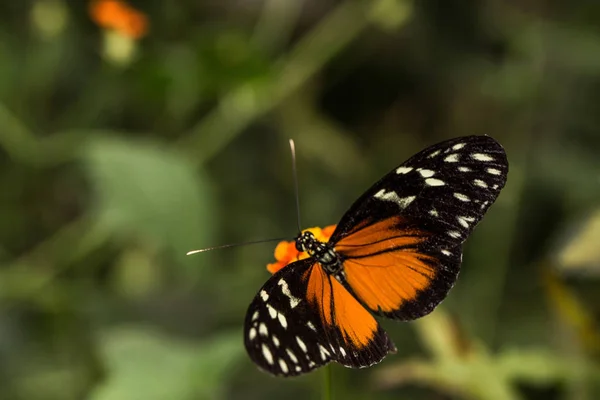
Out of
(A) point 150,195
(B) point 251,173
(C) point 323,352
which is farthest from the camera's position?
(B) point 251,173

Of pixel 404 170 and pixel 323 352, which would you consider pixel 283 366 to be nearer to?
pixel 323 352

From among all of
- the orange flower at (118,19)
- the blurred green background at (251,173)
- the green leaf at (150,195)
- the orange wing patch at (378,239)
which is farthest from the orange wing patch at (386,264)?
the orange flower at (118,19)

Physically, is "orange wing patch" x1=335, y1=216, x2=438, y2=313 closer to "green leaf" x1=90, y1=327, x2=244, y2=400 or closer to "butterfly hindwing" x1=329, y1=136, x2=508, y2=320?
"butterfly hindwing" x1=329, y1=136, x2=508, y2=320

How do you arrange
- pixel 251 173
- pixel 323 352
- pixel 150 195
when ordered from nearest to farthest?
pixel 323 352
pixel 150 195
pixel 251 173

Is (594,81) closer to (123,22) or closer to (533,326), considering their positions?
(533,326)

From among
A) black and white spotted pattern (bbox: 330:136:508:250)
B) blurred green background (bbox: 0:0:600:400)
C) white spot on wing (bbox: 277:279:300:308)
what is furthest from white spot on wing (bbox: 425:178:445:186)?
blurred green background (bbox: 0:0:600:400)

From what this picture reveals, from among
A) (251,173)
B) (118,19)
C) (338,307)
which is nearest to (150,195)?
(118,19)

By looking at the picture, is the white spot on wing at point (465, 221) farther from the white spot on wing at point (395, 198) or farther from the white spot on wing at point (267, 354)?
the white spot on wing at point (267, 354)
